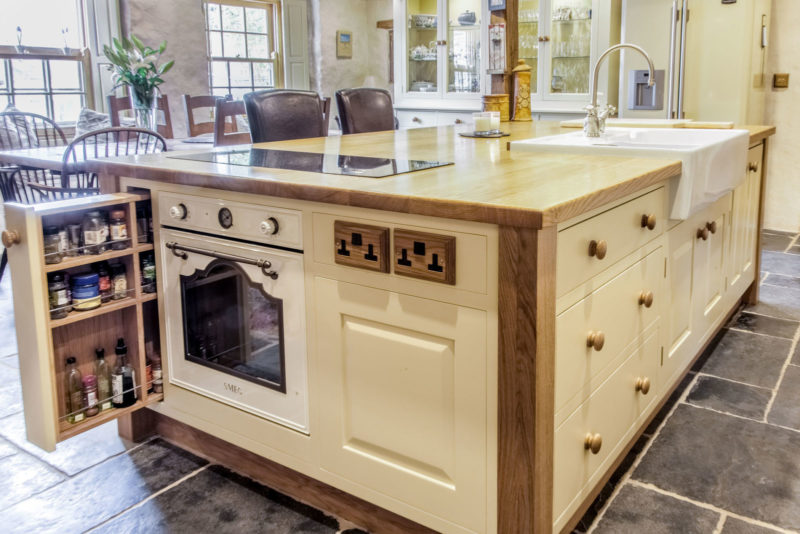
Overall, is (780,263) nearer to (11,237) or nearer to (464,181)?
(464,181)

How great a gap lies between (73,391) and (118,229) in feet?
1.52

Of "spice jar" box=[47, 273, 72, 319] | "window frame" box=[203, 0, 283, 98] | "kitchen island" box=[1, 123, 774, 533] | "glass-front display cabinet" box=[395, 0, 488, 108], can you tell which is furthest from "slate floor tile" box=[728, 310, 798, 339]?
"window frame" box=[203, 0, 283, 98]

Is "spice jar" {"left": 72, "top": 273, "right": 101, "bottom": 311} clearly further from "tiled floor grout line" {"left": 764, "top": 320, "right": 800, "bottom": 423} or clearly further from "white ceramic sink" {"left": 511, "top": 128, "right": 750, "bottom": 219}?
"tiled floor grout line" {"left": 764, "top": 320, "right": 800, "bottom": 423}

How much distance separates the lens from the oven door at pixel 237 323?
1711 mm

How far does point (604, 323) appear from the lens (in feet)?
Answer: 5.32

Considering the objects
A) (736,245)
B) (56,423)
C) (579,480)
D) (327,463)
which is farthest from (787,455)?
(56,423)

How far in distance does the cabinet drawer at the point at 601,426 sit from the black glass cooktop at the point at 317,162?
0.71 m

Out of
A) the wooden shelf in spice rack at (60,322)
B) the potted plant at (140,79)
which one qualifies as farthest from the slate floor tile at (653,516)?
the potted plant at (140,79)

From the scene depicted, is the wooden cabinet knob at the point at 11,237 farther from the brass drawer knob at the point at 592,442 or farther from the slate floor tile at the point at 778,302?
the slate floor tile at the point at 778,302

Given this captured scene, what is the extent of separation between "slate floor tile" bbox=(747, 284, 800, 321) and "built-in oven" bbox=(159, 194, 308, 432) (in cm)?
263

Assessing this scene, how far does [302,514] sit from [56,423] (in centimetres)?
68

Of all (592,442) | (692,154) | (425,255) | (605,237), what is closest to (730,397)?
(692,154)

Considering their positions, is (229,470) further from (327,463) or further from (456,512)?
(456,512)

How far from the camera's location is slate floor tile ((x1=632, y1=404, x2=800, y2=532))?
1.84m
